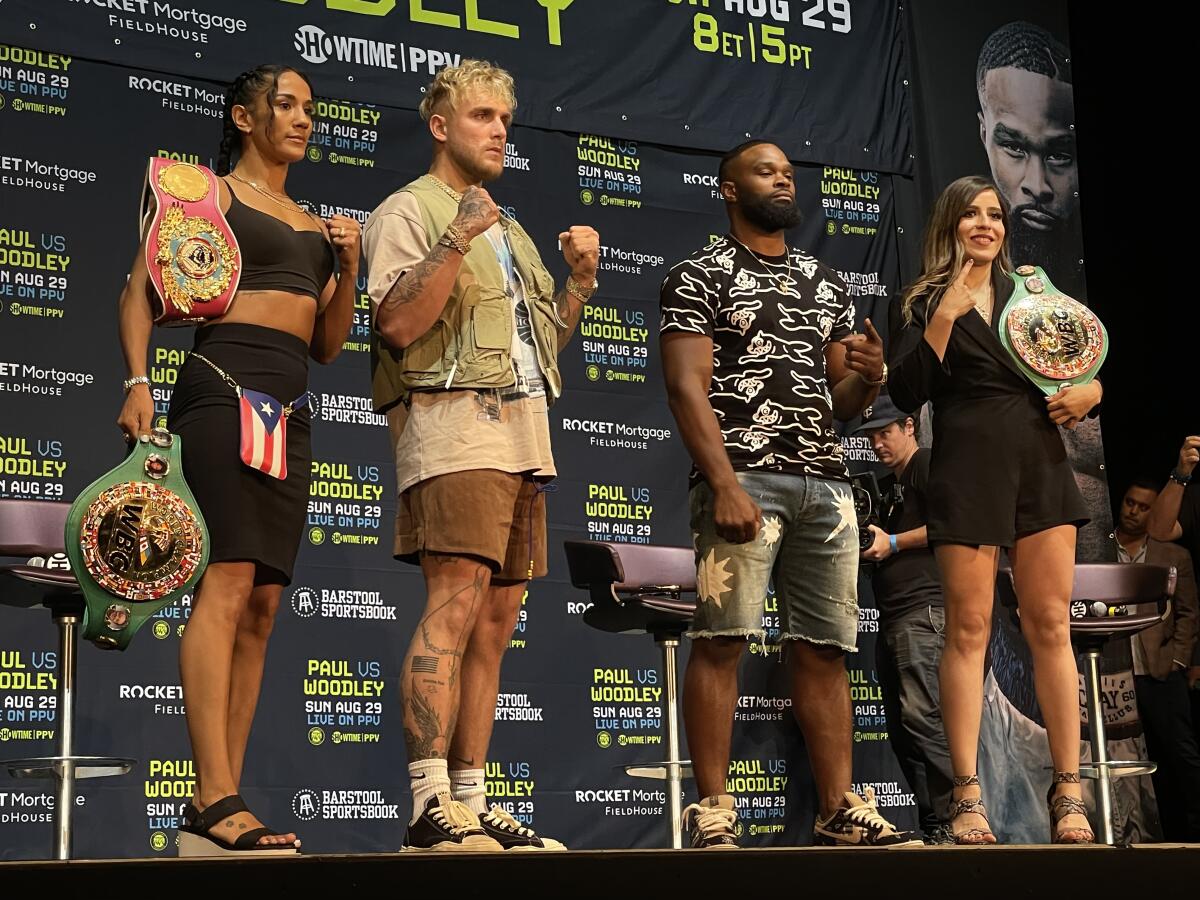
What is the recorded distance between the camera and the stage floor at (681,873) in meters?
2.15

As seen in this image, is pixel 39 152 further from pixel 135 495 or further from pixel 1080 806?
pixel 1080 806

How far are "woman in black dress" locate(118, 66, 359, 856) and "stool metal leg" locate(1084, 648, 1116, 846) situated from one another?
8.55ft

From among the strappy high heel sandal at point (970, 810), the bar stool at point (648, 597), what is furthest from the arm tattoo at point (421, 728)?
the bar stool at point (648, 597)

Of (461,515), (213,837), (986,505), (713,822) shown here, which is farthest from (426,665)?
(986,505)

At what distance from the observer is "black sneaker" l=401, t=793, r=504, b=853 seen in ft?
9.16

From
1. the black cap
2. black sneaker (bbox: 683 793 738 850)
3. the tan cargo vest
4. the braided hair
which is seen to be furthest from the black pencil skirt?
the braided hair

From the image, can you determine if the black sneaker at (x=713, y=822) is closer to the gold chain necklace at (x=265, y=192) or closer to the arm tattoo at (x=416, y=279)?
the arm tattoo at (x=416, y=279)

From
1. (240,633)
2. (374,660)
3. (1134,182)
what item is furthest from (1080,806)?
(1134,182)

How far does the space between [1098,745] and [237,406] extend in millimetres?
3045

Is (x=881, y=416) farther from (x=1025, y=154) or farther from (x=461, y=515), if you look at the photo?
(x=461, y=515)

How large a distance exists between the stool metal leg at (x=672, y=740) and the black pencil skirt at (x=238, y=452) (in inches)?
75.7

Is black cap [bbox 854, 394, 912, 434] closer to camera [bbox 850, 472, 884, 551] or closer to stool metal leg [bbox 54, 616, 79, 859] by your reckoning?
camera [bbox 850, 472, 884, 551]

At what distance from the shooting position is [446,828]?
2.82 metres

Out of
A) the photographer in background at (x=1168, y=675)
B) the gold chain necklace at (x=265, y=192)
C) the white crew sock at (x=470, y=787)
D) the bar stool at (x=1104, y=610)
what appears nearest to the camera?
the white crew sock at (x=470, y=787)
